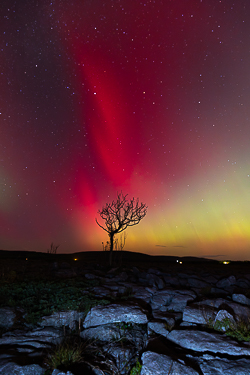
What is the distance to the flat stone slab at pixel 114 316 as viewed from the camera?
546 centimetres

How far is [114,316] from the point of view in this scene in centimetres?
553

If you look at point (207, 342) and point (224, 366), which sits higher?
point (207, 342)

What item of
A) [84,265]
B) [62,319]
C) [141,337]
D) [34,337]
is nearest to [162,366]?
[141,337]

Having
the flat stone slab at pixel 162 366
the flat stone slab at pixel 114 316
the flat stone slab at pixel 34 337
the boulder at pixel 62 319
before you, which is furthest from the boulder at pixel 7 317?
the flat stone slab at pixel 162 366

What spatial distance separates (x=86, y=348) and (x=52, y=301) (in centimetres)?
294

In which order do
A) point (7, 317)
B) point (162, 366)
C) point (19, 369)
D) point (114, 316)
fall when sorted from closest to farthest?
point (162, 366)
point (19, 369)
point (114, 316)
point (7, 317)

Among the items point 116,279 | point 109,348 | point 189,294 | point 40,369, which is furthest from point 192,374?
point 116,279

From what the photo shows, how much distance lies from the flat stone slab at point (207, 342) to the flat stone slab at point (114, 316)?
0.98 meters

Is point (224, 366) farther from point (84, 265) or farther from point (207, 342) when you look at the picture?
point (84, 265)

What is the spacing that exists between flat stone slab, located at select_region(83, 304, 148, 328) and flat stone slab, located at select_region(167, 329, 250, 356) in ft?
3.20

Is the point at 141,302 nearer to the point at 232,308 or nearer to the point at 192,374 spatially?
the point at 232,308

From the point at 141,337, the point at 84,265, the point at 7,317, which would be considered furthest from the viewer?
the point at 84,265

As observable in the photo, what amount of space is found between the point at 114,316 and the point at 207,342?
7.09 ft

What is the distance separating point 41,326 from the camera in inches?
224
